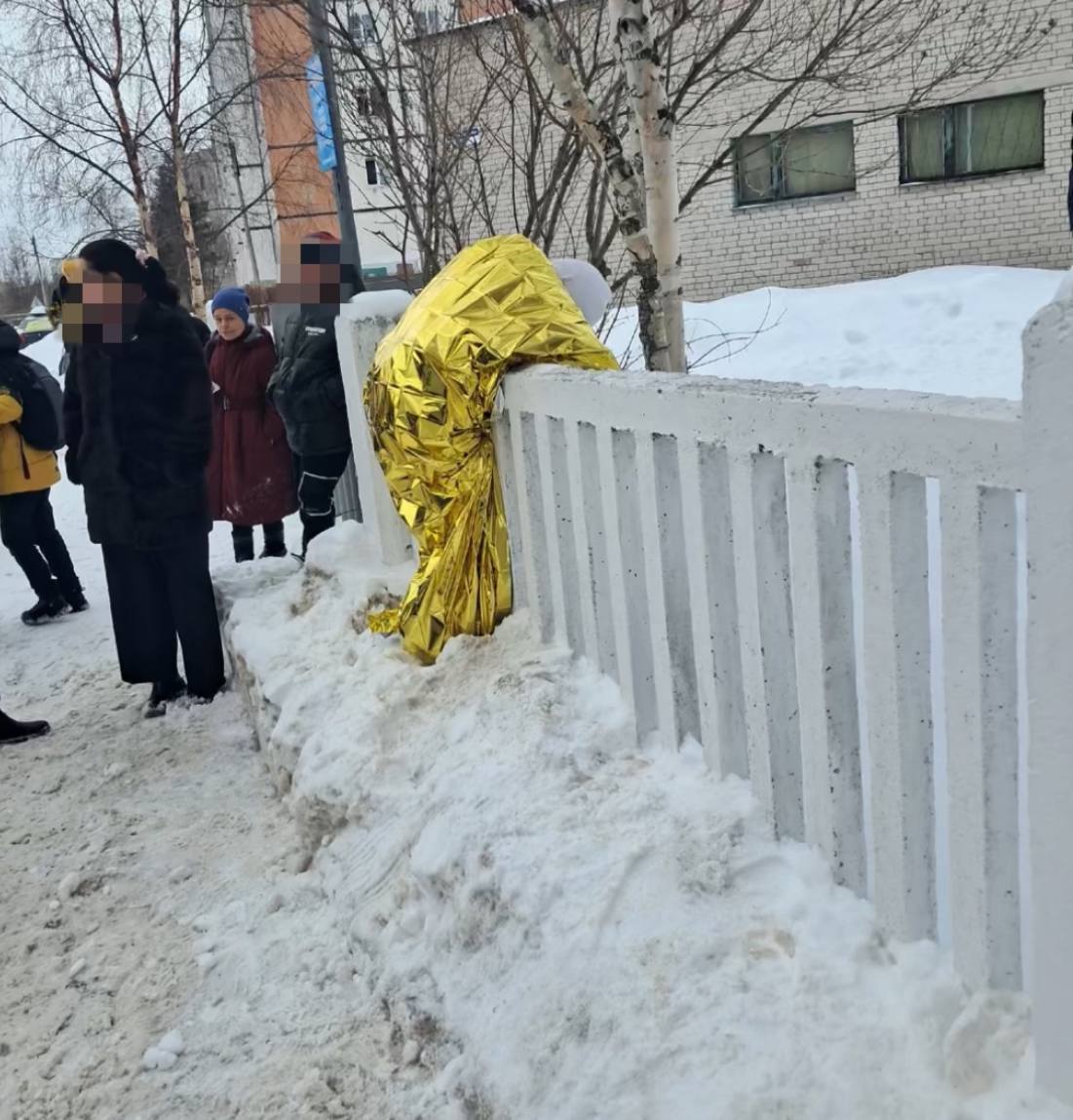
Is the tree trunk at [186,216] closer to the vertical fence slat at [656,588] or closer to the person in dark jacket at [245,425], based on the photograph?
the person in dark jacket at [245,425]

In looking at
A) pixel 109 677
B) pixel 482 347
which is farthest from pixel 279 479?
pixel 482 347

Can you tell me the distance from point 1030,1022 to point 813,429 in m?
0.97

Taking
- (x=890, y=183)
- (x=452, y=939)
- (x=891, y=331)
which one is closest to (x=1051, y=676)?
(x=452, y=939)

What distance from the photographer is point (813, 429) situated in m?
1.82

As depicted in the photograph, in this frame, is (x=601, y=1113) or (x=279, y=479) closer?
(x=601, y=1113)

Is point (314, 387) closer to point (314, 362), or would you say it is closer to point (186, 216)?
point (314, 362)

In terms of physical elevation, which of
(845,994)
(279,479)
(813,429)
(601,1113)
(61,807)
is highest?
(813,429)

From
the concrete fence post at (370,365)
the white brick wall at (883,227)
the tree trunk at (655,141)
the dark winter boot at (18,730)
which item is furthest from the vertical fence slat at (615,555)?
the white brick wall at (883,227)

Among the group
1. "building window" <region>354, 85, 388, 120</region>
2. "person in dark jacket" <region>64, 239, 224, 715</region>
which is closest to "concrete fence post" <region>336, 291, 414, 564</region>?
"person in dark jacket" <region>64, 239, 224, 715</region>

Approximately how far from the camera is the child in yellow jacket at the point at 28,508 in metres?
5.56

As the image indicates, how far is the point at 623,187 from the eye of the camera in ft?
13.4

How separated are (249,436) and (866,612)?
165 inches

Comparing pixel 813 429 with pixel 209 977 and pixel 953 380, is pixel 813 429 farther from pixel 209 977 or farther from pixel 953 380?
pixel 953 380

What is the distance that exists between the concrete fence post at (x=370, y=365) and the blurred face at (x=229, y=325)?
131 cm
